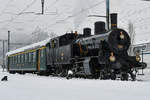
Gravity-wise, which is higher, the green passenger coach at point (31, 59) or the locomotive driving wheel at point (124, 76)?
the green passenger coach at point (31, 59)

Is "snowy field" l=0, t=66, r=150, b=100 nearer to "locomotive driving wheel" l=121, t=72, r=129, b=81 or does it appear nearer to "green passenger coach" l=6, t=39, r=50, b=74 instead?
"locomotive driving wheel" l=121, t=72, r=129, b=81

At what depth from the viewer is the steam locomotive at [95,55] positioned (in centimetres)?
1206

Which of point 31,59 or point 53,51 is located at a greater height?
point 53,51

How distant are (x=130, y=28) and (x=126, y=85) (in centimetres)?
4769

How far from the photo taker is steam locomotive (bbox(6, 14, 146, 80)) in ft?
39.6

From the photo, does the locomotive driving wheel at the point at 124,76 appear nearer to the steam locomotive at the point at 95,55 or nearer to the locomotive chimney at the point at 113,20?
the steam locomotive at the point at 95,55

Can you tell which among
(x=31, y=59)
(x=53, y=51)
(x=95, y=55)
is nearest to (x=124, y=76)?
(x=95, y=55)

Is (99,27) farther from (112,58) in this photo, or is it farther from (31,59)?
(31,59)

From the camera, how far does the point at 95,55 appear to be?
44.1ft

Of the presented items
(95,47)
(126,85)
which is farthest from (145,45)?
(126,85)

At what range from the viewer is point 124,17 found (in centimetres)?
10481

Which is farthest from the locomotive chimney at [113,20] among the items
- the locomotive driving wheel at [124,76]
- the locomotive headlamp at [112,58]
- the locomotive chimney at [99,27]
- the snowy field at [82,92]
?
the snowy field at [82,92]

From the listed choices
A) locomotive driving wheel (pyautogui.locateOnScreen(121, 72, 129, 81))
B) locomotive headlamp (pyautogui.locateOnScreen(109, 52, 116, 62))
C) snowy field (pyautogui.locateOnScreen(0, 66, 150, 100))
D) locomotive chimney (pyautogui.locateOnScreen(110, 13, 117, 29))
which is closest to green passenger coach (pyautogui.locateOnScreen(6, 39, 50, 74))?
locomotive chimney (pyautogui.locateOnScreen(110, 13, 117, 29))

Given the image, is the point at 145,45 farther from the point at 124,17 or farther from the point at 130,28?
the point at 124,17
